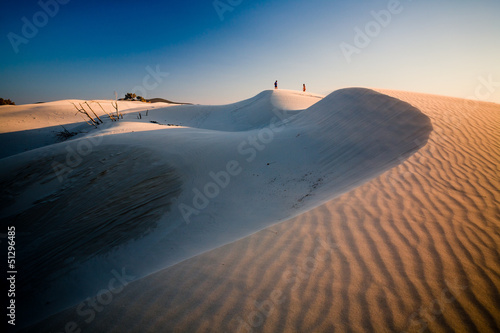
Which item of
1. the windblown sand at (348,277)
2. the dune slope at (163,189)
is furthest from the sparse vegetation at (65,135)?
the windblown sand at (348,277)

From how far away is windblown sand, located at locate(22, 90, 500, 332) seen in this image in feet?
5.34

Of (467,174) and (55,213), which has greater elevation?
(55,213)

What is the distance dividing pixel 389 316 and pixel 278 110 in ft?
47.6

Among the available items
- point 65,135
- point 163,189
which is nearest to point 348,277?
point 163,189

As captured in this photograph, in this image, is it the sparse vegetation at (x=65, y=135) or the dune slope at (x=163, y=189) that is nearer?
the dune slope at (x=163, y=189)

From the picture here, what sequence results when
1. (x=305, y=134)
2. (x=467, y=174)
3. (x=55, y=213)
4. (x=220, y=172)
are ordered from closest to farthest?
1. (x=467, y=174)
2. (x=55, y=213)
3. (x=220, y=172)
4. (x=305, y=134)

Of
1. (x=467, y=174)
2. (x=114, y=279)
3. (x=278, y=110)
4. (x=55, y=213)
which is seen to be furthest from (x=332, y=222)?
(x=278, y=110)

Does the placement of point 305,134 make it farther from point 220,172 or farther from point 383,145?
point 220,172

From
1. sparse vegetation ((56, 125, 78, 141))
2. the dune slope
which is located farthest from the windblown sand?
sparse vegetation ((56, 125, 78, 141))

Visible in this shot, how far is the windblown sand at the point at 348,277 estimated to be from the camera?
5.34 feet

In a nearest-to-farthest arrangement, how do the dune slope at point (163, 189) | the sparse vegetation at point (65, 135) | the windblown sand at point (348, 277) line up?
the windblown sand at point (348, 277)
the dune slope at point (163, 189)
the sparse vegetation at point (65, 135)

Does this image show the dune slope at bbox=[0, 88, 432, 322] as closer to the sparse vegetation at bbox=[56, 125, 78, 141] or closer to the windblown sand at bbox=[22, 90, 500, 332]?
the windblown sand at bbox=[22, 90, 500, 332]

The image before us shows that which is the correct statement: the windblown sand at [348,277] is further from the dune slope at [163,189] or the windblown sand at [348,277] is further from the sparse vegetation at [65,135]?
the sparse vegetation at [65,135]

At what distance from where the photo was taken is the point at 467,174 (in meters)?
3.27
